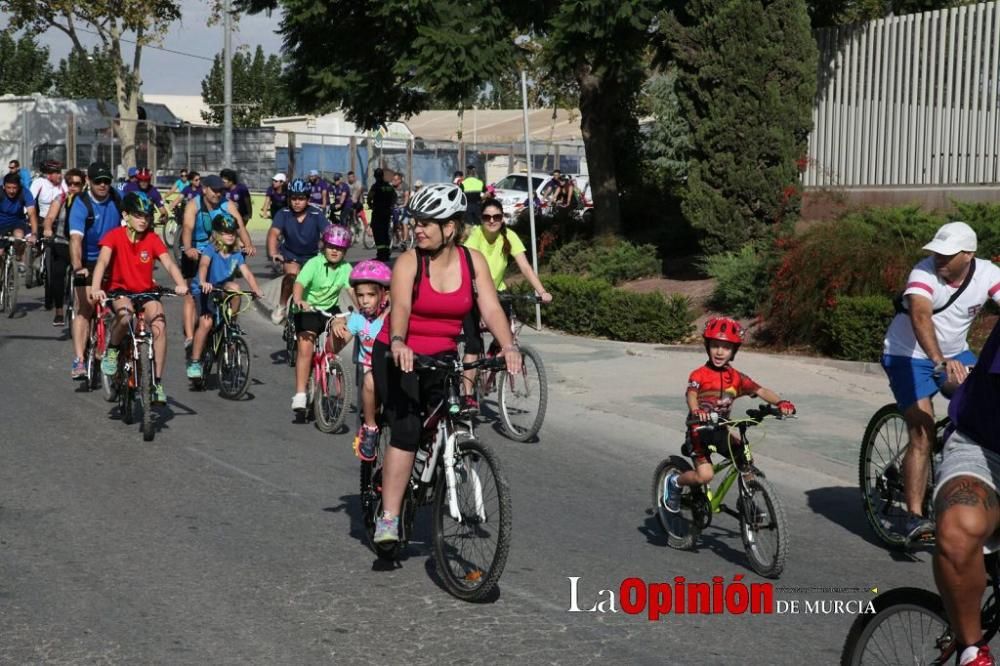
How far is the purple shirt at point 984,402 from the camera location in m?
4.42

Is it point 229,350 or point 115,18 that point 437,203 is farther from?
point 115,18

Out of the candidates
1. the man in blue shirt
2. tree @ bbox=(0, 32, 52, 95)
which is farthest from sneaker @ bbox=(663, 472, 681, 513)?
tree @ bbox=(0, 32, 52, 95)

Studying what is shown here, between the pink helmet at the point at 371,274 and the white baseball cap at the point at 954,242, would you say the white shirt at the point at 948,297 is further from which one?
the pink helmet at the point at 371,274

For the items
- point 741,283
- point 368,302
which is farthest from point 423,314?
point 741,283

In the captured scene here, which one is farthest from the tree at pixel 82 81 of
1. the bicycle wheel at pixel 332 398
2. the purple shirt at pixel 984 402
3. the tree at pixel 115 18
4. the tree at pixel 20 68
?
the purple shirt at pixel 984 402

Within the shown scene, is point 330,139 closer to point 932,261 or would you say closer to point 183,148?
point 183,148

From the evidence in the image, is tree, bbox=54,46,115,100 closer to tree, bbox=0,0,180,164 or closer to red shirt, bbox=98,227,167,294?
tree, bbox=0,0,180,164

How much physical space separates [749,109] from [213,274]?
8.80 meters

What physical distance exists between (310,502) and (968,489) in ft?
17.4

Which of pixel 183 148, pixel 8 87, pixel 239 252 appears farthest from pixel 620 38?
pixel 8 87

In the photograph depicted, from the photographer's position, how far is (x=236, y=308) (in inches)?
521

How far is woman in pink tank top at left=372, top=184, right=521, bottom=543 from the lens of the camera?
22.6 ft

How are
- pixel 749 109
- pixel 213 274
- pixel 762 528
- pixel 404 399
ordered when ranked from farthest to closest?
pixel 749 109
pixel 213 274
pixel 762 528
pixel 404 399

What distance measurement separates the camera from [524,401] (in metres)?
11.7
